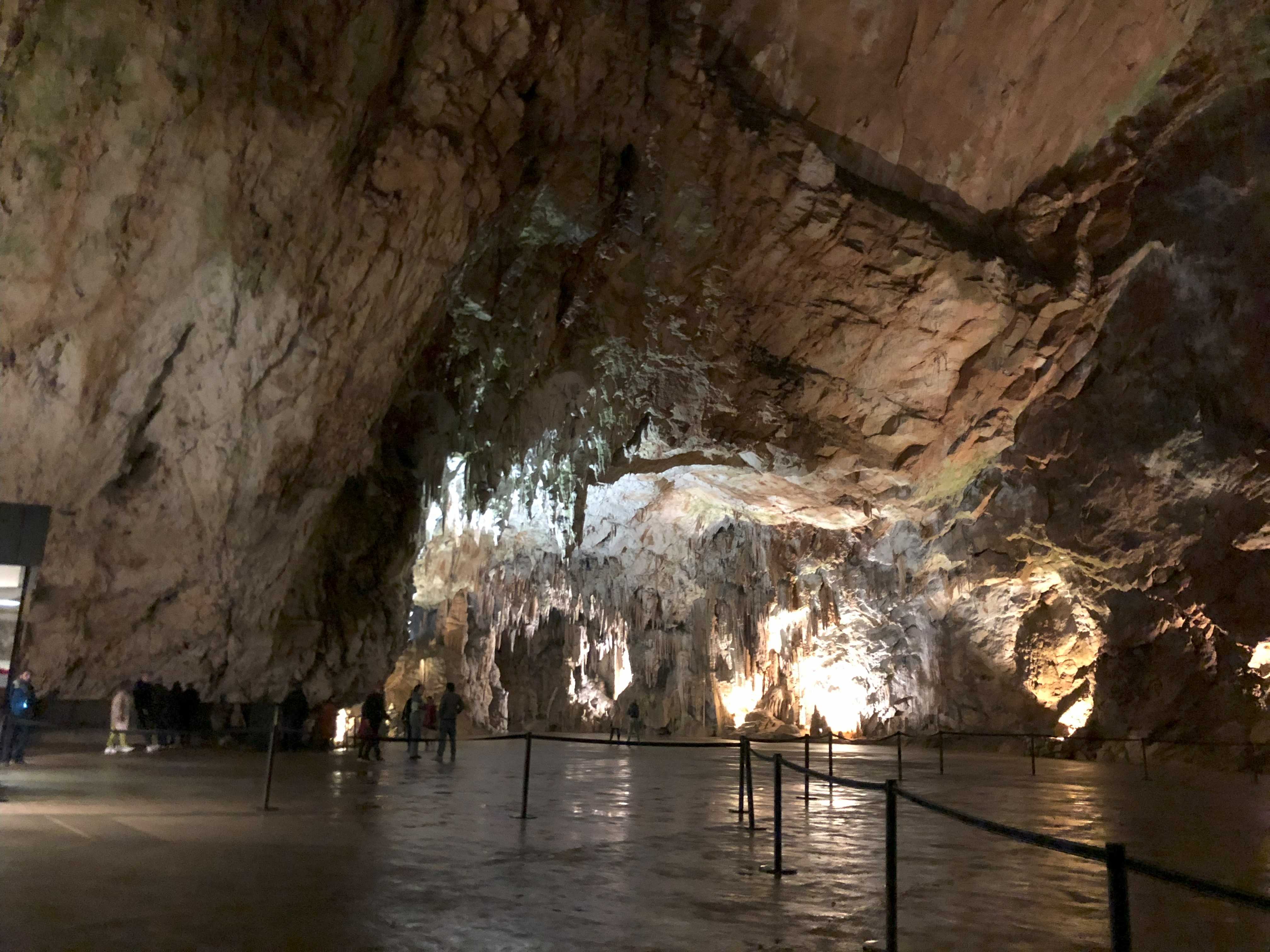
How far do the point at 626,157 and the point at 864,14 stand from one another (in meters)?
3.34

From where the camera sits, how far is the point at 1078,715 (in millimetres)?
16578

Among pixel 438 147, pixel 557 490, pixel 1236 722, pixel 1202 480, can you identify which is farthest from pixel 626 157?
pixel 1236 722

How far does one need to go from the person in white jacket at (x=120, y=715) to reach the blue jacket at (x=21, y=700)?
189 cm

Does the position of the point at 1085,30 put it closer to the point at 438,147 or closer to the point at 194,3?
the point at 438,147

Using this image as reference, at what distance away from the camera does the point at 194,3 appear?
291 inches

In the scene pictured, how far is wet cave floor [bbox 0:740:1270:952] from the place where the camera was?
3271 mm

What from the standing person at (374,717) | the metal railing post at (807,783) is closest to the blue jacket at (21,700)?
the standing person at (374,717)

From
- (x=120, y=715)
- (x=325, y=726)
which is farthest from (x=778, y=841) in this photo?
(x=325, y=726)

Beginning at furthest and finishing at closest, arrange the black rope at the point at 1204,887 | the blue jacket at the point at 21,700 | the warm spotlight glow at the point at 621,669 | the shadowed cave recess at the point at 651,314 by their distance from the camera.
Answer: the warm spotlight glow at the point at 621,669, the blue jacket at the point at 21,700, the shadowed cave recess at the point at 651,314, the black rope at the point at 1204,887

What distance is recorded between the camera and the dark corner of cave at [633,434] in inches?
180

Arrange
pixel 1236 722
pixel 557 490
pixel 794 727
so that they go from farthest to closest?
pixel 794 727 → pixel 557 490 → pixel 1236 722

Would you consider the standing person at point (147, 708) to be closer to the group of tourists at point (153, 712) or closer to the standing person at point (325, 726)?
the group of tourists at point (153, 712)

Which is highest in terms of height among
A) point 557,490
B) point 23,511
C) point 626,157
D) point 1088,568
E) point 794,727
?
point 626,157

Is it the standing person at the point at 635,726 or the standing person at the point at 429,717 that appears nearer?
the standing person at the point at 429,717
